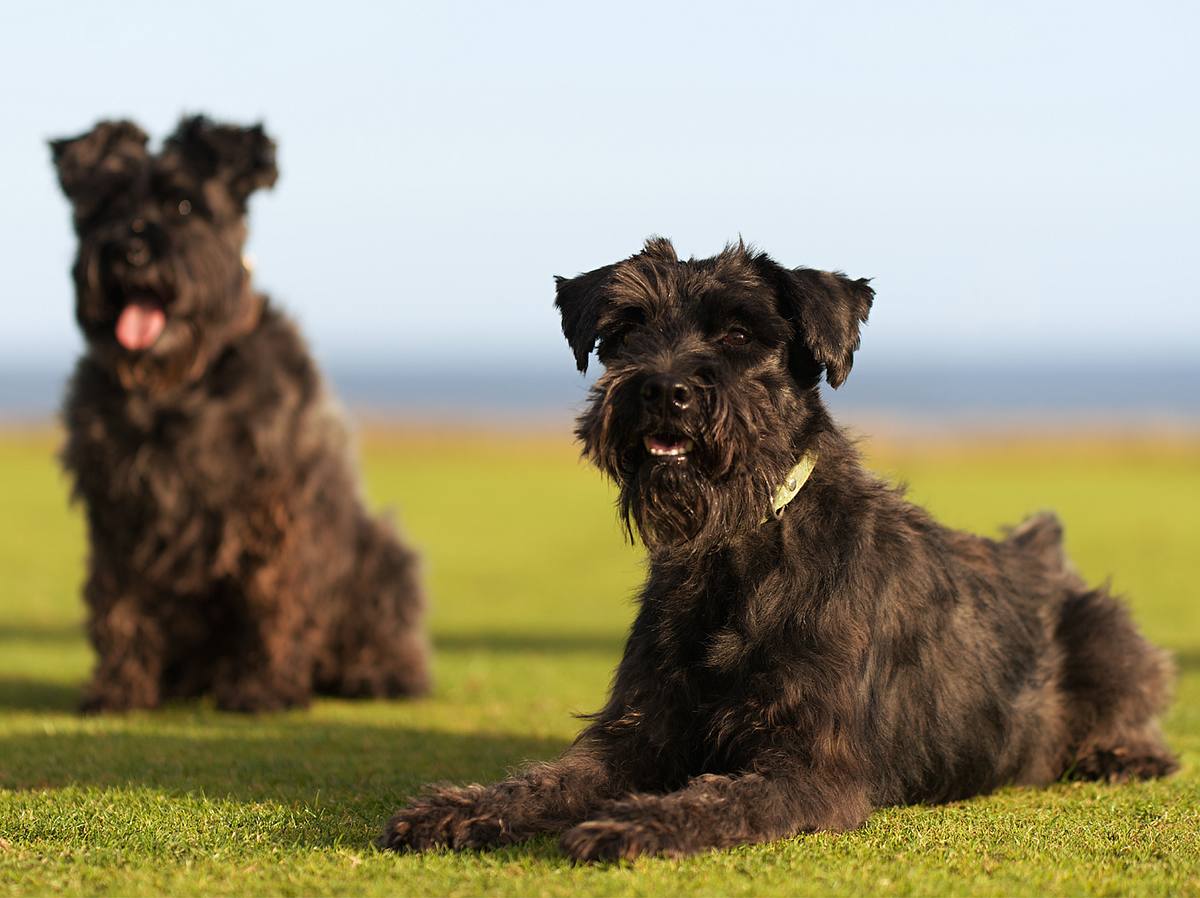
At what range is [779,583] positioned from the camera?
564 centimetres

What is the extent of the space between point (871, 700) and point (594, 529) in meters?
19.3

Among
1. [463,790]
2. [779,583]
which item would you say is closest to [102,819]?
[463,790]

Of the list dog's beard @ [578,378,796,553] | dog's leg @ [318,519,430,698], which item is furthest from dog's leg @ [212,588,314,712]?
dog's beard @ [578,378,796,553]

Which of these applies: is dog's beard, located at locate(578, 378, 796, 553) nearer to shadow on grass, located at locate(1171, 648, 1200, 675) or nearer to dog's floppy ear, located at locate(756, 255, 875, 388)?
dog's floppy ear, located at locate(756, 255, 875, 388)

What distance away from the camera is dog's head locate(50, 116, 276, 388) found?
28.4ft

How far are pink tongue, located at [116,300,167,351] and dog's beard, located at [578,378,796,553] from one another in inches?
160

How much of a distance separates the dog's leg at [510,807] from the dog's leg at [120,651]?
4180 millimetres

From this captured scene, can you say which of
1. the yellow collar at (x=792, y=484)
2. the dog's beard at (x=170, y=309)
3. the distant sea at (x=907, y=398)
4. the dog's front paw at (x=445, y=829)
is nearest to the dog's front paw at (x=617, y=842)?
the dog's front paw at (x=445, y=829)

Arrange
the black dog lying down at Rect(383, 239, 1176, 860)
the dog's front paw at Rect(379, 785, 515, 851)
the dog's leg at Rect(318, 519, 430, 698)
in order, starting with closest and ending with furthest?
1. the dog's front paw at Rect(379, 785, 515, 851)
2. the black dog lying down at Rect(383, 239, 1176, 860)
3. the dog's leg at Rect(318, 519, 430, 698)

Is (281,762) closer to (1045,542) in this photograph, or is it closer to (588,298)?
(588,298)

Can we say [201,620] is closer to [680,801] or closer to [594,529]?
[680,801]

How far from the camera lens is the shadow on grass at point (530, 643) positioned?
43.3ft

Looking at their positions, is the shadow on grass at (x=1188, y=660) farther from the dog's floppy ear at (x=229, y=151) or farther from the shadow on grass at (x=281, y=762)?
the dog's floppy ear at (x=229, y=151)

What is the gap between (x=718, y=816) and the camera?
5020 millimetres
